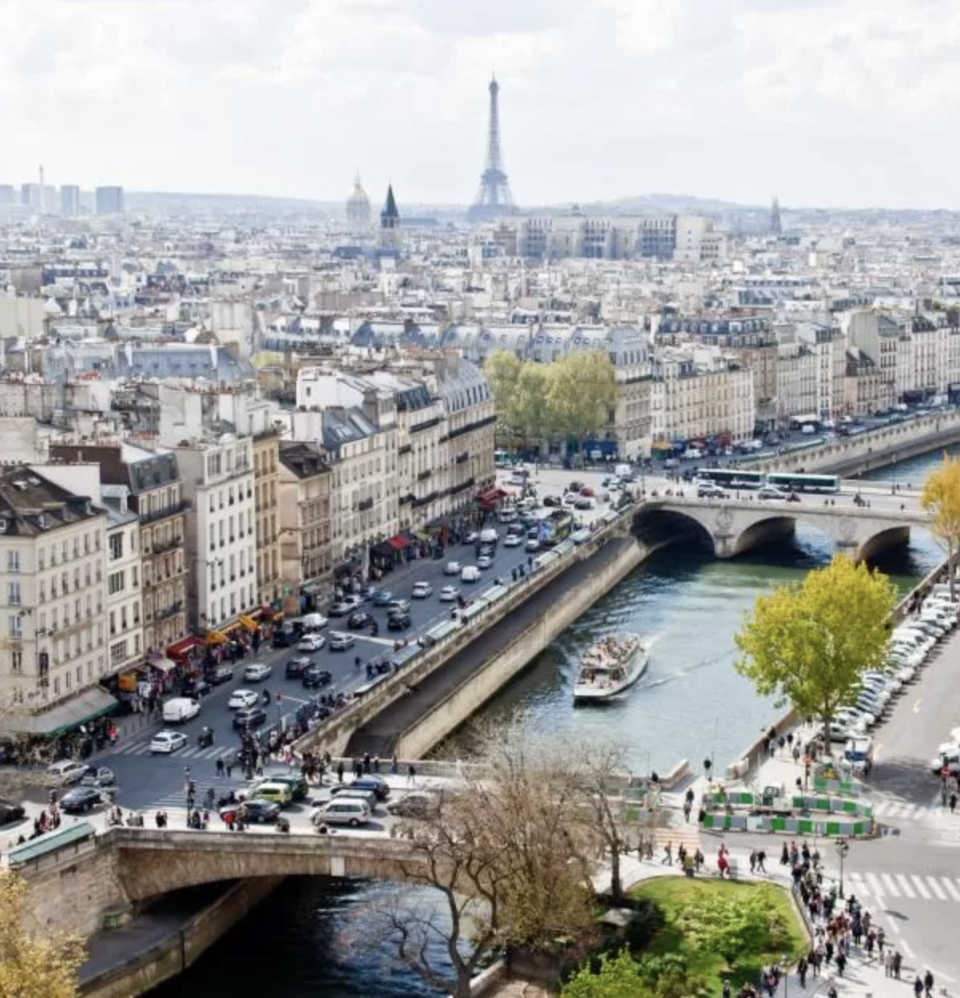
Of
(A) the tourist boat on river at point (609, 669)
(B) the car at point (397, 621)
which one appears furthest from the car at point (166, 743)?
(A) the tourist boat on river at point (609, 669)

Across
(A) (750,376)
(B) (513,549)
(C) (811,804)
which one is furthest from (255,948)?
(A) (750,376)

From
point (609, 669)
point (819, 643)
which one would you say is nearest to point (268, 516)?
point (609, 669)

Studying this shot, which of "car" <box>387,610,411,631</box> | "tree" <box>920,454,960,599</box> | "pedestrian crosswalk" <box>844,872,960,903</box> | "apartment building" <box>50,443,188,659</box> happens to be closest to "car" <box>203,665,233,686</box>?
"apartment building" <box>50,443,188,659</box>

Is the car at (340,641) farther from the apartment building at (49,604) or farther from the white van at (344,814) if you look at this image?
the white van at (344,814)

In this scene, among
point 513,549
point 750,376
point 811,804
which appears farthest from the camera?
point 750,376

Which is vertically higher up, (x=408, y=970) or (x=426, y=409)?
(x=426, y=409)

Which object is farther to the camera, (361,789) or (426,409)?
(426,409)

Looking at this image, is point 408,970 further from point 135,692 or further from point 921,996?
point 135,692
